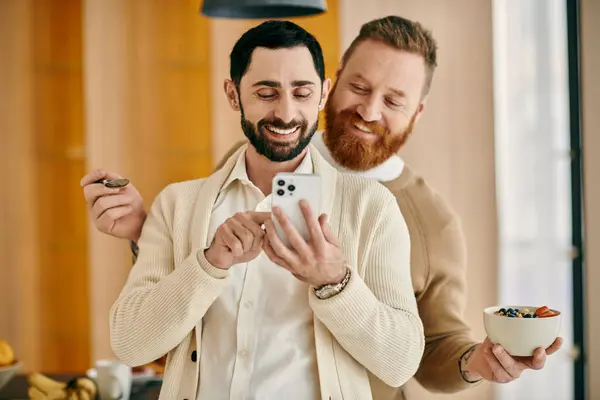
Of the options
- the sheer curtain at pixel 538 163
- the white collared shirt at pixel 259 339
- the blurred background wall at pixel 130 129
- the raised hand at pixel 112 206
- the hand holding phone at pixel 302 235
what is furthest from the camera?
the sheer curtain at pixel 538 163

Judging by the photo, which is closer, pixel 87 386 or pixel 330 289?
pixel 330 289

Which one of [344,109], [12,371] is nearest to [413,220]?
[344,109]

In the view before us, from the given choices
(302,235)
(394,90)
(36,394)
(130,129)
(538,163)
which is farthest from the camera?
(130,129)

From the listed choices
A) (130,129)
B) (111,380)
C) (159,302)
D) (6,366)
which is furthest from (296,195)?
(130,129)

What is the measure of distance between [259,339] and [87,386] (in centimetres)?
67

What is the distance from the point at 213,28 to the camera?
111 inches

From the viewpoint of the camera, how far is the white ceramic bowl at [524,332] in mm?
1009

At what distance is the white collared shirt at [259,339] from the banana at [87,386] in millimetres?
584

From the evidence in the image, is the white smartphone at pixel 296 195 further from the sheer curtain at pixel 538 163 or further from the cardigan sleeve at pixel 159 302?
the sheer curtain at pixel 538 163

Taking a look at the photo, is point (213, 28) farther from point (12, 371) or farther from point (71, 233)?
point (12, 371)

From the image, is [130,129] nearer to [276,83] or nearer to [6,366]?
[6,366]

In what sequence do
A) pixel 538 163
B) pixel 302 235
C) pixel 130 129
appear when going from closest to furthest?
1. pixel 302 235
2. pixel 538 163
3. pixel 130 129

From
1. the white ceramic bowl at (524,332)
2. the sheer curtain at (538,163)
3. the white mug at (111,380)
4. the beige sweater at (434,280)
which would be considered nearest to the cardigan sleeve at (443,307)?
the beige sweater at (434,280)

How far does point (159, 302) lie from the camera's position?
102cm
